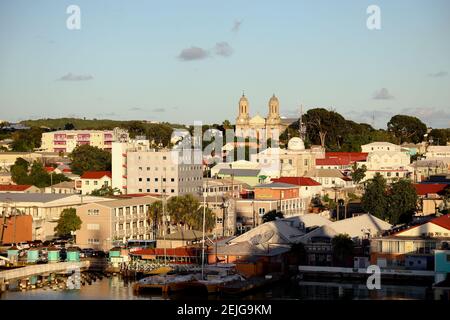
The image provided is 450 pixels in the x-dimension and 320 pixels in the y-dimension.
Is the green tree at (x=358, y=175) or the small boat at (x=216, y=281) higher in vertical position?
the green tree at (x=358, y=175)

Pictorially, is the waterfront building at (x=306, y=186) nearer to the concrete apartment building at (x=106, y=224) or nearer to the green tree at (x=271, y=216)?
the green tree at (x=271, y=216)

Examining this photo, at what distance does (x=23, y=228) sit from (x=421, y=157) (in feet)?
57.0

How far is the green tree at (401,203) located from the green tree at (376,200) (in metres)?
0.10

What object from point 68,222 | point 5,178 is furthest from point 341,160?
point 68,222

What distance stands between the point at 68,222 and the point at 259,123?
735 inches

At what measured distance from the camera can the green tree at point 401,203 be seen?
1705 centimetres

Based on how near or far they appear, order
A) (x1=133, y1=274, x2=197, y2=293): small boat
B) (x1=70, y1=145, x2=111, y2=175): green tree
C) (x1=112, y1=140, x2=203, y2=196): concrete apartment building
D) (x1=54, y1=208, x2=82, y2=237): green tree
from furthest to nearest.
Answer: (x1=70, y1=145, x2=111, y2=175): green tree < (x1=112, y1=140, x2=203, y2=196): concrete apartment building < (x1=54, y1=208, x2=82, y2=237): green tree < (x1=133, y1=274, x2=197, y2=293): small boat

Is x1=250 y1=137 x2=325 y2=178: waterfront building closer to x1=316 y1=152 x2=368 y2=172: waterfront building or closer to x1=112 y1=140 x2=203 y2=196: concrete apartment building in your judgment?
x1=316 y1=152 x2=368 y2=172: waterfront building

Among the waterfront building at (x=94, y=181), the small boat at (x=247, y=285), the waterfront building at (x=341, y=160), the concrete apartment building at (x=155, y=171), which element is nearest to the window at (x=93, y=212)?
the concrete apartment building at (x=155, y=171)

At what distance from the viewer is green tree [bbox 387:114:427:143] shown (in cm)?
3772

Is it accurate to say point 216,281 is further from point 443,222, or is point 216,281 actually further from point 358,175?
point 358,175

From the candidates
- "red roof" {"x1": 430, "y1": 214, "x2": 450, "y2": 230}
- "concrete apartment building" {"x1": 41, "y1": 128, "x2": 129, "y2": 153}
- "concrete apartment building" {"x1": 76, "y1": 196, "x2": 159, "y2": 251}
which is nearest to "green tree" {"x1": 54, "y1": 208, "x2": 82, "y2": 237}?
"concrete apartment building" {"x1": 76, "y1": 196, "x2": 159, "y2": 251}

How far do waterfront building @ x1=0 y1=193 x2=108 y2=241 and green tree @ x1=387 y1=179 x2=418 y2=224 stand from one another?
4.87 metres
